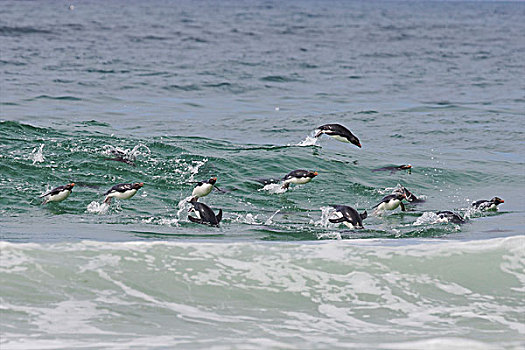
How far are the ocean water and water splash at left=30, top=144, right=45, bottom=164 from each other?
0.14 ft

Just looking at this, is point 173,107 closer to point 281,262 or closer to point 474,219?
point 474,219

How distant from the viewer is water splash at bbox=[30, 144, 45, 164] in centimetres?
1221

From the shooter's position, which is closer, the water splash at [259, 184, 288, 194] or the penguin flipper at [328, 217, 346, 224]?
the penguin flipper at [328, 217, 346, 224]

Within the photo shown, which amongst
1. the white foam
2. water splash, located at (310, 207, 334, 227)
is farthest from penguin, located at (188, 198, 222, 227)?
the white foam

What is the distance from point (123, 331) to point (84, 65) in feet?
72.5

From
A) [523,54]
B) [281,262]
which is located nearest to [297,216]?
[281,262]

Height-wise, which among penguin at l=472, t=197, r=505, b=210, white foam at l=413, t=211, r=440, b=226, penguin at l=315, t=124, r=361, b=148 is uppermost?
penguin at l=315, t=124, r=361, b=148

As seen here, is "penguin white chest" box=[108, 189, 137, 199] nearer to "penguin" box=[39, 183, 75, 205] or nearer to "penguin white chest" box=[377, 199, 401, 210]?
"penguin" box=[39, 183, 75, 205]

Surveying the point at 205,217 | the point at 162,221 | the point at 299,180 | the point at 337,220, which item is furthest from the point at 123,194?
the point at 337,220

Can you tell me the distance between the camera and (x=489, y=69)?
94.2ft

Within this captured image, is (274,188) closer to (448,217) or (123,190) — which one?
(123,190)

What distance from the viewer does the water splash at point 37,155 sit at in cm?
1221

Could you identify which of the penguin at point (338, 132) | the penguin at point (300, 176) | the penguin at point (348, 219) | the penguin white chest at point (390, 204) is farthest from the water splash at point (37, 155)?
the penguin white chest at point (390, 204)

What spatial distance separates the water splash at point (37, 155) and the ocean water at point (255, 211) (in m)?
0.04
